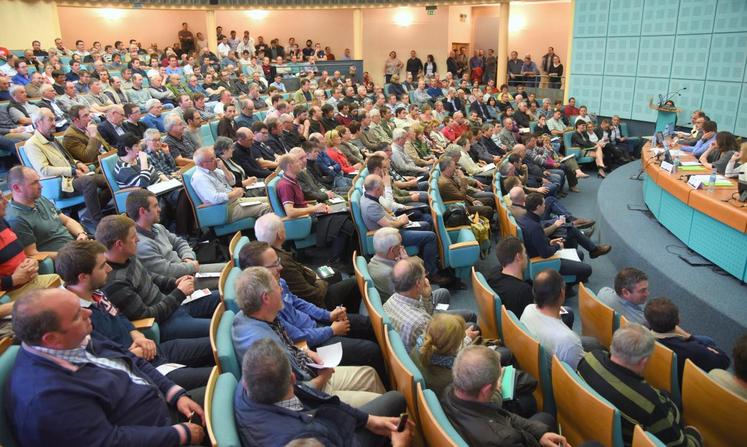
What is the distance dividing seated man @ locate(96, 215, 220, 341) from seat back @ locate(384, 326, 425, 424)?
118 cm

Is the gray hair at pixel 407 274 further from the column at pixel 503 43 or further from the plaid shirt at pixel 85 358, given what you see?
the column at pixel 503 43

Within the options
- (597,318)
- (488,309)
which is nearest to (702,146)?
(597,318)

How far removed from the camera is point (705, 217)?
14.9 ft

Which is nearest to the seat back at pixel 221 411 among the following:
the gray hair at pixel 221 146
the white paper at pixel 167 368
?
the white paper at pixel 167 368

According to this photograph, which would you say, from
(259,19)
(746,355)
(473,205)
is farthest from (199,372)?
(259,19)

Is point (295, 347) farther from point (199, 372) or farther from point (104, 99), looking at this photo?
point (104, 99)

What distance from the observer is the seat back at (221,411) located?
5.69ft

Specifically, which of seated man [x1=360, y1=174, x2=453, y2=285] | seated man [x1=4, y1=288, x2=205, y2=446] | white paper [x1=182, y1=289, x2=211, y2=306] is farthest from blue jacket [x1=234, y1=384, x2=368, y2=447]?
seated man [x1=360, y1=174, x2=453, y2=285]

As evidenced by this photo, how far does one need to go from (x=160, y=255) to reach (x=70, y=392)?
174 centimetres

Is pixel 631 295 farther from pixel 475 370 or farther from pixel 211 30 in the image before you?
pixel 211 30

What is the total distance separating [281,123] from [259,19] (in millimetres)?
13605

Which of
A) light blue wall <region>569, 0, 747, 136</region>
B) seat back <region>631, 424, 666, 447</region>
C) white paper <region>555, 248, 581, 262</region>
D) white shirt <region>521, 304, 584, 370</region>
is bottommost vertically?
white paper <region>555, 248, 581, 262</region>

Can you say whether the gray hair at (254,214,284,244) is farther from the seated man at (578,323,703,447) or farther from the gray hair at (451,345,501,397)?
the seated man at (578,323,703,447)

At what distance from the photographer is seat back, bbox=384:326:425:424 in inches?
85.5
